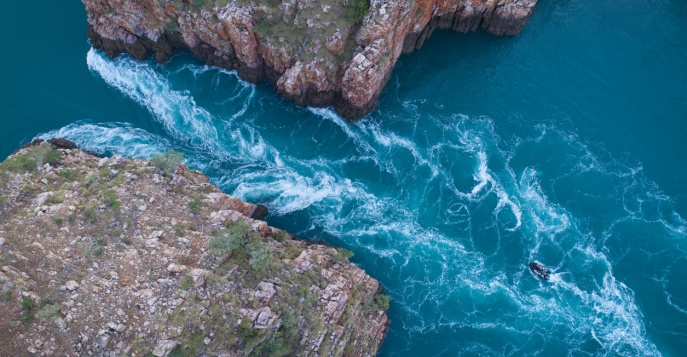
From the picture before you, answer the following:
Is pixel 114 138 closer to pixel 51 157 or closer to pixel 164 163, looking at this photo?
pixel 51 157

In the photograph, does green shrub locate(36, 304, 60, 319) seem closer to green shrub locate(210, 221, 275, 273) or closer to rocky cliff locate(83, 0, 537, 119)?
green shrub locate(210, 221, 275, 273)

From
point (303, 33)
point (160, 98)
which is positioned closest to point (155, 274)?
point (160, 98)

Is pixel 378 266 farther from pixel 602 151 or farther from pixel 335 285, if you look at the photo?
pixel 602 151

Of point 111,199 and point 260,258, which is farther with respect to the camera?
point 111,199

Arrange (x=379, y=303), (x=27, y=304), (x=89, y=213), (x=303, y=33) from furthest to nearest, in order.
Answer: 1. (x=303, y=33)
2. (x=379, y=303)
3. (x=89, y=213)
4. (x=27, y=304)

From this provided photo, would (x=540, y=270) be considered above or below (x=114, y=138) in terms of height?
above

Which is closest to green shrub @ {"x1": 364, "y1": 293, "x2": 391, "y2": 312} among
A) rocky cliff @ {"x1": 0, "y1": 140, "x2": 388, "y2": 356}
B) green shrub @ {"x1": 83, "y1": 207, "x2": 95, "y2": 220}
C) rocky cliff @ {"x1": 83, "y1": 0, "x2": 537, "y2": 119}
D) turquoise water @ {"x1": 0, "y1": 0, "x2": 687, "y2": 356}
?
rocky cliff @ {"x1": 0, "y1": 140, "x2": 388, "y2": 356}

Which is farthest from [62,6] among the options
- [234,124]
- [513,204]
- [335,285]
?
[513,204]
